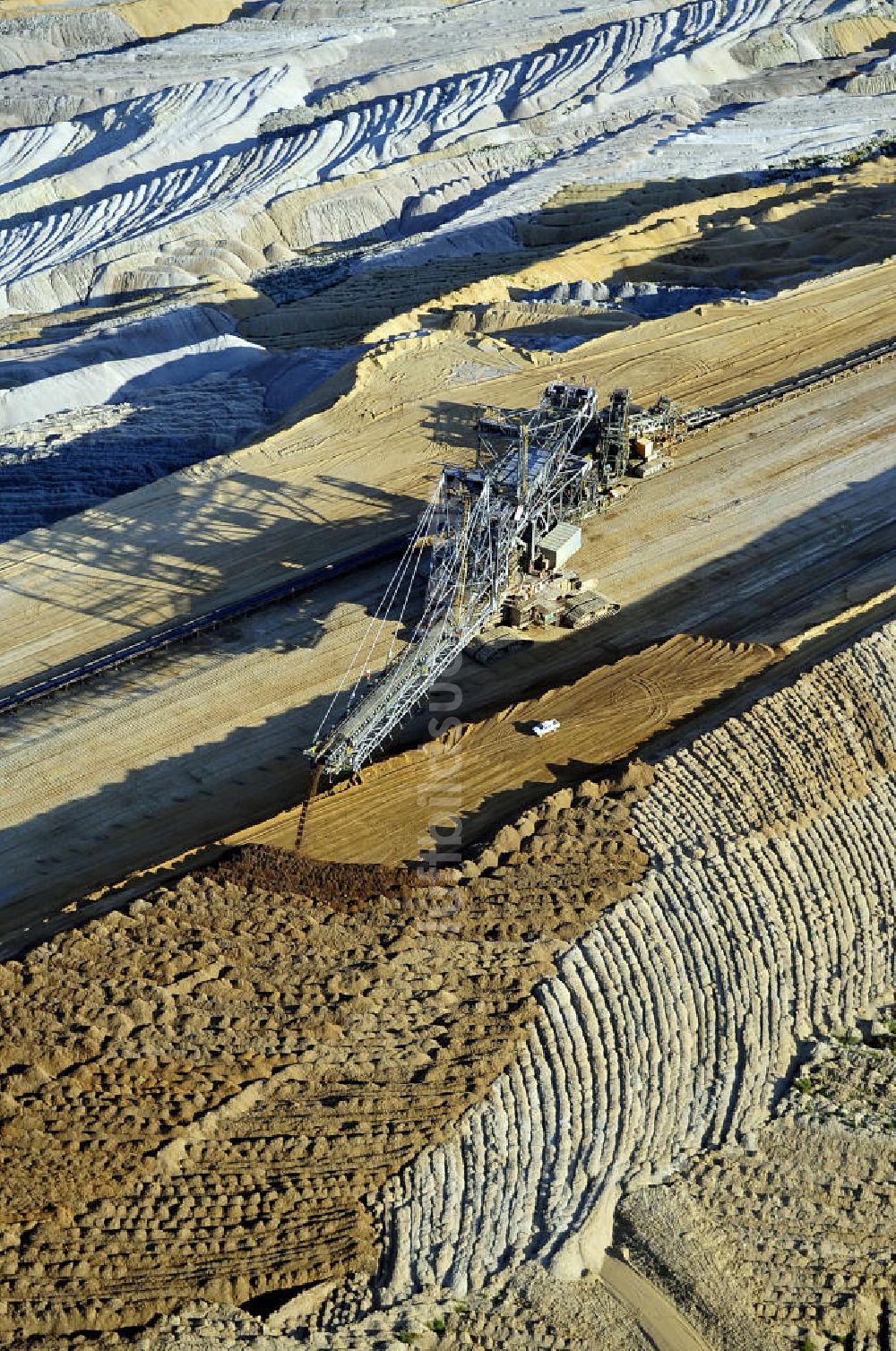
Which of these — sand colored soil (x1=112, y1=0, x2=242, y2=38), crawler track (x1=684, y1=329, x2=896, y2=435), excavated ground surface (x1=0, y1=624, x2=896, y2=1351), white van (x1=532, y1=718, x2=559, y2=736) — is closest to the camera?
excavated ground surface (x1=0, y1=624, x2=896, y2=1351)

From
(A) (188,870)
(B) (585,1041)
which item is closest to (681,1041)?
(B) (585,1041)

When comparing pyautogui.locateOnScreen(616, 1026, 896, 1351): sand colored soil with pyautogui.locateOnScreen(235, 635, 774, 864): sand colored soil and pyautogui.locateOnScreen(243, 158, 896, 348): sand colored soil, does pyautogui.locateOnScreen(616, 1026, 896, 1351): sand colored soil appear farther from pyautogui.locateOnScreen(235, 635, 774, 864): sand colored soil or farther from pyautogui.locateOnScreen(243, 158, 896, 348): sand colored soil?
pyautogui.locateOnScreen(243, 158, 896, 348): sand colored soil

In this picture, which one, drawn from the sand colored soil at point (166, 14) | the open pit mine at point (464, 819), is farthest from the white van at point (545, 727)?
the sand colored soil at point (166, 14)

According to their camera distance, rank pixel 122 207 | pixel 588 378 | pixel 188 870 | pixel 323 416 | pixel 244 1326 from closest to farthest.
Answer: pixel 244 1326 < pixel 188 870 < pixel 323 416 < pixel 588 378 < pixel 122 207

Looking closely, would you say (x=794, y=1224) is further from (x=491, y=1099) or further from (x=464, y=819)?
(x=464, y=819)

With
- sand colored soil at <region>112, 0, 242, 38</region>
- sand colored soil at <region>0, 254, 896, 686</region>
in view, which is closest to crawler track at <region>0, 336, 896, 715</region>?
sand colored soil at <region>0, 254, 896, 686</region>

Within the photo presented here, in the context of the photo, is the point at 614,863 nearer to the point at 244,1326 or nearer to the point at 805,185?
the point at 244,1326

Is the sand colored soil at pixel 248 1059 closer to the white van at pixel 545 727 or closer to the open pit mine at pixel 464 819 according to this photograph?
the open pit mine at pixel 464 819

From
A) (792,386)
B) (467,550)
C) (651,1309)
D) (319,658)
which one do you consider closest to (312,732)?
(319,658)
